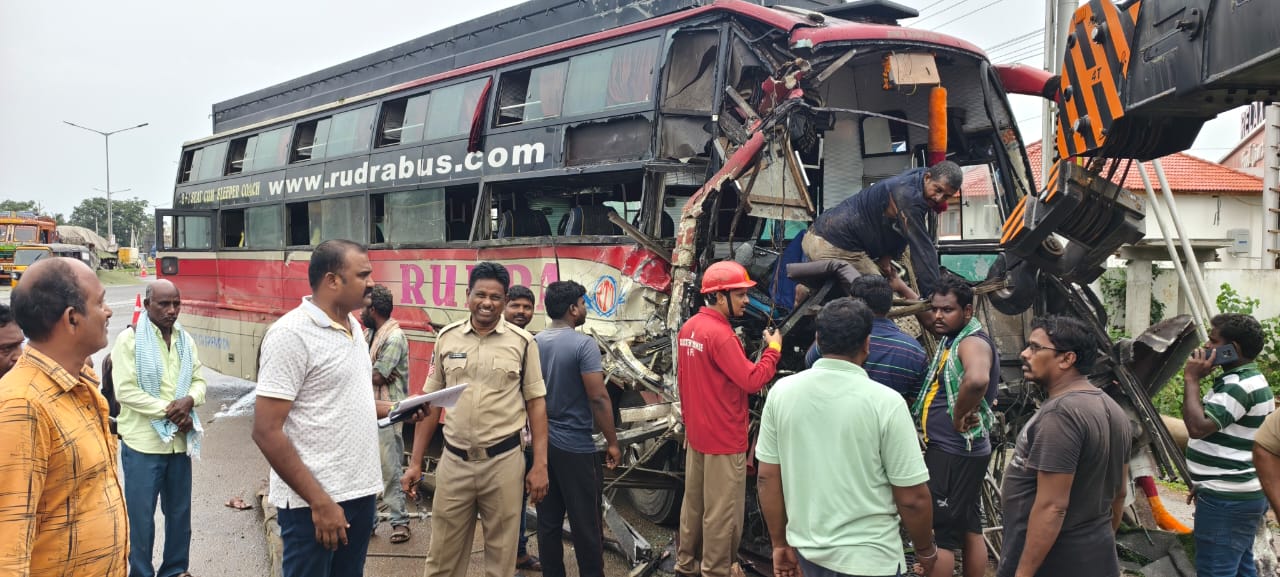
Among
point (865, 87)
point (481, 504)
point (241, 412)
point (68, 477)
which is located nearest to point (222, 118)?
point (241, 412)

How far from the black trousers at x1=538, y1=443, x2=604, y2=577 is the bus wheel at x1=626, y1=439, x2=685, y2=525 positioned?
3.49 ft

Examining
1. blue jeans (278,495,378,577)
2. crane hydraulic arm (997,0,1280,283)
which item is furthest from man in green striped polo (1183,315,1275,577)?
blue jeans (278,495,378,577)

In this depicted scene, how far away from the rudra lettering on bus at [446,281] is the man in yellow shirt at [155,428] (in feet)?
8.13

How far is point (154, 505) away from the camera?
4574mm

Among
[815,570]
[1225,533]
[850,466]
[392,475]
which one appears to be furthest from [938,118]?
[392,475]

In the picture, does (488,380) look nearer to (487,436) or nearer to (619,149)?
(487,436)

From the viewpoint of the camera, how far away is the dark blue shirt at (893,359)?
4145 millimetres

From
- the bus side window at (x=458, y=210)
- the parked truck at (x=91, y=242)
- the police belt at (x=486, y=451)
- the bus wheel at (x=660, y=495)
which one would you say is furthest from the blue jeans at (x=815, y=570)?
the parked truck at (x=91, y=242)

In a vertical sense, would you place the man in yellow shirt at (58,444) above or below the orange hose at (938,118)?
below

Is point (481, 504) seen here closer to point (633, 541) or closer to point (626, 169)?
point (633, 541)

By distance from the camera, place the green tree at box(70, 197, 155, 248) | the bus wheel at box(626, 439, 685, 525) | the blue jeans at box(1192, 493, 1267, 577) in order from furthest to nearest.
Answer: the green tree at box(70, 197, 155, 248), the bus wheel at box(626, 439, 685, 525), the blue jeans at box(1192, 493, 1267, 577)

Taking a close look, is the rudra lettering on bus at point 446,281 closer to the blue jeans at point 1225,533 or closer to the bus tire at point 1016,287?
the bus tire at point 1016,287

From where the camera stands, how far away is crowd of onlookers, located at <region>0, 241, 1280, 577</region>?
2287mm

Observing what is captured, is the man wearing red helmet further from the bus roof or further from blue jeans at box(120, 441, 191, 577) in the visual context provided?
blue jeans at box(120, 441, 191, 577)
